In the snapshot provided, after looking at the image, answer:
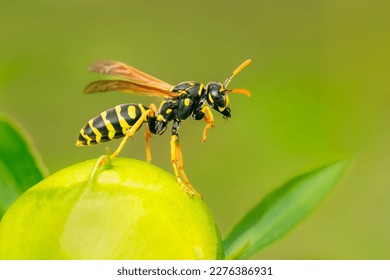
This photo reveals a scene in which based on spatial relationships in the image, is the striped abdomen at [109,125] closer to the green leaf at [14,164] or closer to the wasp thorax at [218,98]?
the wasp thorax at [218,98]

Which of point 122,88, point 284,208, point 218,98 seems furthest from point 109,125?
point 284,208

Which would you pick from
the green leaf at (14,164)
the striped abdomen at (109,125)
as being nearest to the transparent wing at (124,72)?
the striped abdomen at (109,125)

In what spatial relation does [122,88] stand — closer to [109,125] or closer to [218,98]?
[109,125]

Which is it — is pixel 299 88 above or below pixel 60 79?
below

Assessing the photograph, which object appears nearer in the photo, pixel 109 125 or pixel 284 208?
pixel 284 208

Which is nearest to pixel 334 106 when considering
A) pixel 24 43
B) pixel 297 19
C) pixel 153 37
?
pixel 297 19
